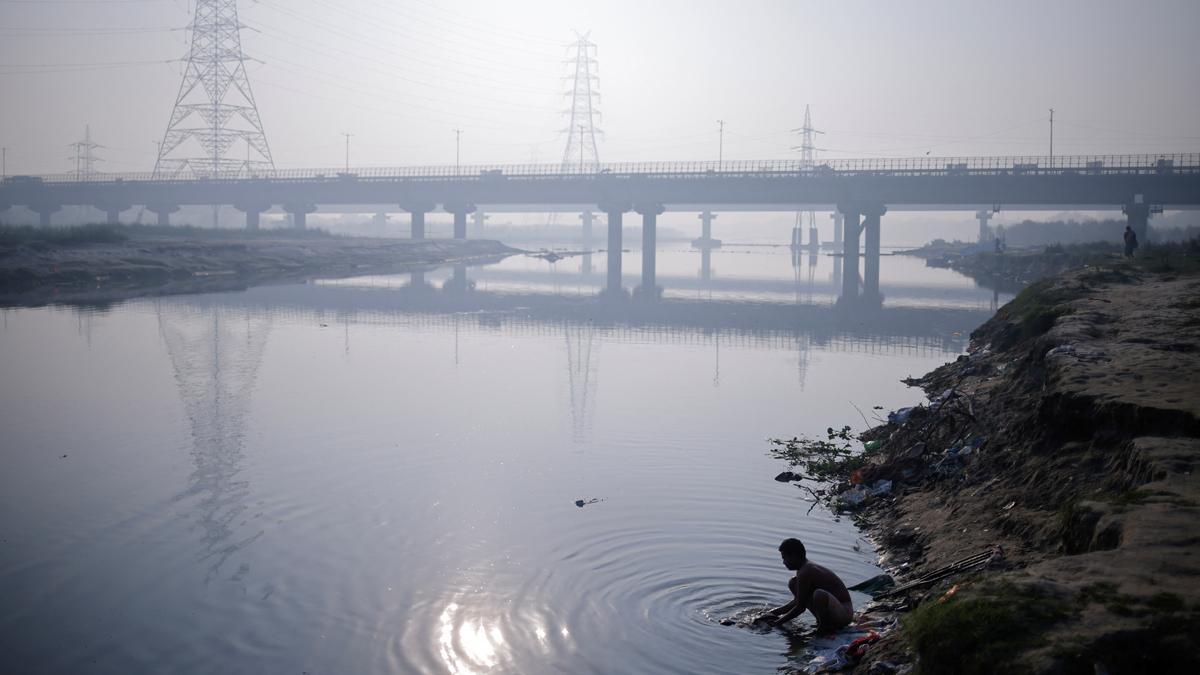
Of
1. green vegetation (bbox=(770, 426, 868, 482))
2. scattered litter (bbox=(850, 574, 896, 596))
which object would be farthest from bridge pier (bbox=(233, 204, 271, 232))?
scattered litter (bbox=(850, 574, 896, 596))

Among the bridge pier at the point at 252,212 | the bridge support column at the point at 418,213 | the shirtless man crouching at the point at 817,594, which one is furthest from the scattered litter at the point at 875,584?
the bridge pier at the point at 252,212

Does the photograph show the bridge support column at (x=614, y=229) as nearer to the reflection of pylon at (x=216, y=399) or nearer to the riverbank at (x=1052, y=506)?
the reflection of pylon at (x=216, y=399)

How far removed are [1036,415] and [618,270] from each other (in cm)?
6697

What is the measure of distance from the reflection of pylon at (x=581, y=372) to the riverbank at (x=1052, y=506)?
5.71 m

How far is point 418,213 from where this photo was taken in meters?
112

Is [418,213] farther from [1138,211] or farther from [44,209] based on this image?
[1138,211]

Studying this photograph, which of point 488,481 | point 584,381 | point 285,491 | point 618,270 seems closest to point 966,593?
point 488,481

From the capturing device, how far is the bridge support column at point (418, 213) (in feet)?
365

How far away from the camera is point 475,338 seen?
112 ft

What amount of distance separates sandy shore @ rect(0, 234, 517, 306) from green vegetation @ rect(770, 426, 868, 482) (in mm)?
35461

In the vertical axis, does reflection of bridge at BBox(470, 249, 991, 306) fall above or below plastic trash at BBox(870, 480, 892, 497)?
above

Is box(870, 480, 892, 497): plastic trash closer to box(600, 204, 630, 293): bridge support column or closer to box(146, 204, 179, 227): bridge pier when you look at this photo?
box(600, 204, 630, 293): bridge support column

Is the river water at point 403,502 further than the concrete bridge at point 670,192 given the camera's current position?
No

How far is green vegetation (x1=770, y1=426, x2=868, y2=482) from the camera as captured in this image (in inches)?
623
